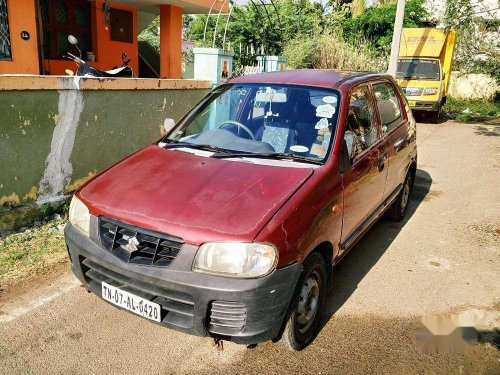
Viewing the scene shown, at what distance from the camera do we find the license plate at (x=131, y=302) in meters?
2.35

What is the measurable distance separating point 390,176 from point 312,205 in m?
1.90

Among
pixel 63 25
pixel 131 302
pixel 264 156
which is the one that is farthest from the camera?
pixel 63 25

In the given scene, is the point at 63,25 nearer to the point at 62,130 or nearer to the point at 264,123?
the point at 62,130

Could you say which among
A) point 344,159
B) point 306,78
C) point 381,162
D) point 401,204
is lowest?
point 401,204

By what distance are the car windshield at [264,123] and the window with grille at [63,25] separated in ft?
24.9

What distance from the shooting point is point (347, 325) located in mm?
3057

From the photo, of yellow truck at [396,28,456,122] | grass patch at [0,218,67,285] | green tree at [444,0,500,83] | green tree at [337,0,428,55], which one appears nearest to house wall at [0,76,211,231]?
grass patch at [0,218,67,285]

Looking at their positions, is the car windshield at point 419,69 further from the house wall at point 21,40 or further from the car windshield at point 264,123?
the car windshield at point 264,123

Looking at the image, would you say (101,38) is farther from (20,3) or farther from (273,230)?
(273,230)

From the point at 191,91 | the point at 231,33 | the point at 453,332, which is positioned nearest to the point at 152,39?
the point at 231,33

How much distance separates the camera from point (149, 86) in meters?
5.62

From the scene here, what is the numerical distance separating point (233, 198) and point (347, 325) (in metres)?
1.37

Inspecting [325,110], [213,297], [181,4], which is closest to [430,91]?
[181,4]

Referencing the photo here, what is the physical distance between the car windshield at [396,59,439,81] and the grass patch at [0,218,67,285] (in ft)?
42.2
